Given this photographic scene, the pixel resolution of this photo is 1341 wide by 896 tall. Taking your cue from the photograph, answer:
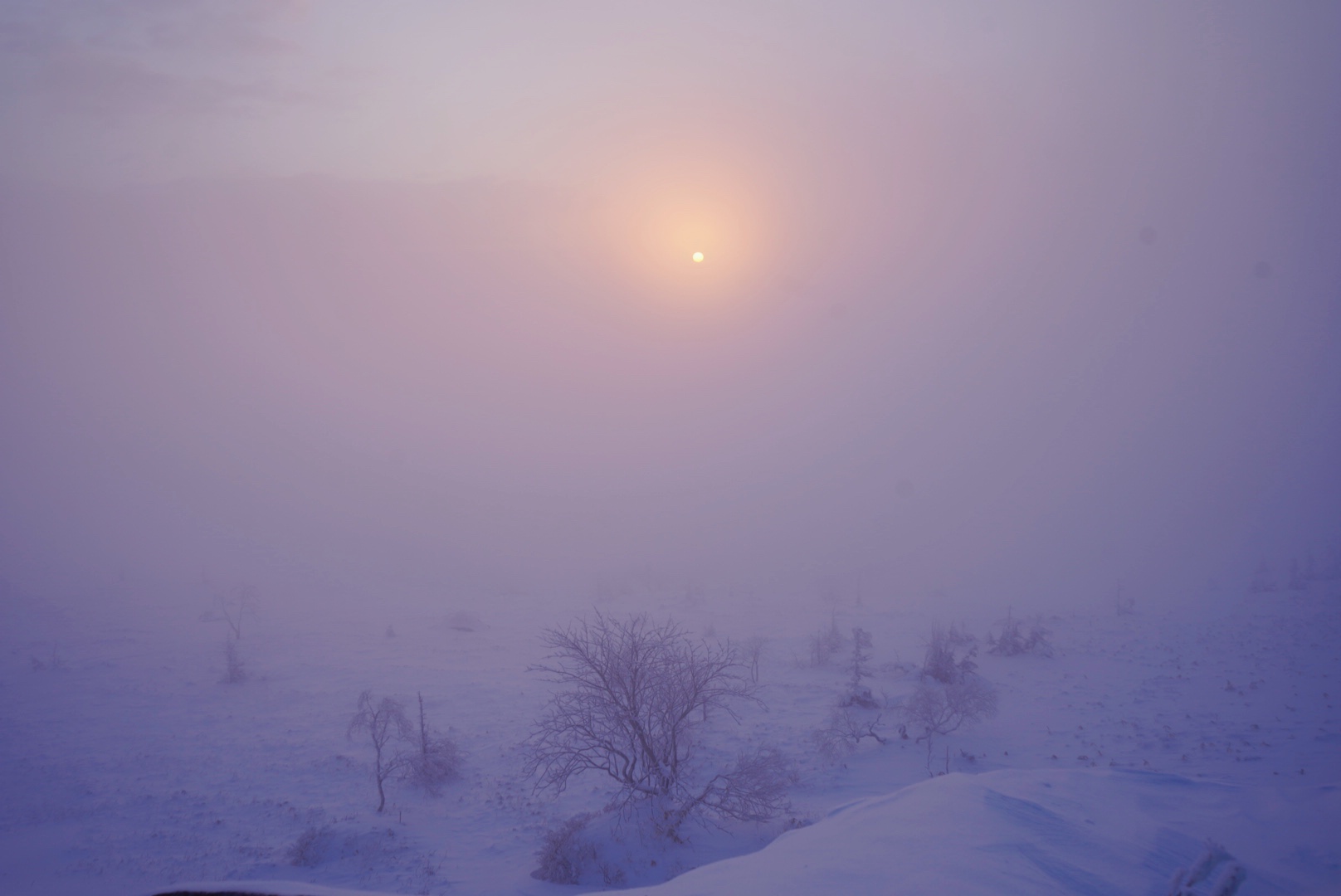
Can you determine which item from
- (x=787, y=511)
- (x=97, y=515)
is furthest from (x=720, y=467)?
(x=97, y=515)

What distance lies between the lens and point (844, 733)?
19.6 m

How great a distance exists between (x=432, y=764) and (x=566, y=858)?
8.18 m

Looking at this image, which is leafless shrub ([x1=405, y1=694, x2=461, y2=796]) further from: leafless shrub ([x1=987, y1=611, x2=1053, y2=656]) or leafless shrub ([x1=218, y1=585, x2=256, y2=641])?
leafless shrub ([x1=218, y1=585, x2=256, y2=641])

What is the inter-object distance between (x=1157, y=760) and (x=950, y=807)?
12323 mm

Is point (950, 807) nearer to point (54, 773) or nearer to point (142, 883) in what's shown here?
point (142, 883)

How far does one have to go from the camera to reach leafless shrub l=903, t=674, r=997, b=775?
19.6m

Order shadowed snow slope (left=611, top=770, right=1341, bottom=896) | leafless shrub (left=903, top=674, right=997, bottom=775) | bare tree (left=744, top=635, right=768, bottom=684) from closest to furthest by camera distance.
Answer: shadowed snow slope (left=611, top=770, right=1341, bottom=896), leafless shrub (left=903, top=674, right=997, bottom=775), bare tree (left=744, top=635, right=768, bottom=684)

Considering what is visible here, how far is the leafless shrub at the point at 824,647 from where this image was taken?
30969 millimetres

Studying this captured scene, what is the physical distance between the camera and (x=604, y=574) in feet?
226

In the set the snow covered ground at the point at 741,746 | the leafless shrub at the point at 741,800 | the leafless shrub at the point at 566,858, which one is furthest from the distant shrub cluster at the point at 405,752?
the leafless shrub at the point at 741,800

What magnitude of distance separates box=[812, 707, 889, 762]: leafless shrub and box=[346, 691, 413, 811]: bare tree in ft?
40.3

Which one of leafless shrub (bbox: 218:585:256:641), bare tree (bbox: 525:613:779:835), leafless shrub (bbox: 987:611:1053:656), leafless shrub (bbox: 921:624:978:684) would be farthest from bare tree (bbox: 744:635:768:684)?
leafless shrub (bbox: 218:585:256:641)

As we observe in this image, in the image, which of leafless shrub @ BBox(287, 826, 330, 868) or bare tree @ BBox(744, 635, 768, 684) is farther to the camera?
bare tree @ BBox(744, 635, 768, 684)

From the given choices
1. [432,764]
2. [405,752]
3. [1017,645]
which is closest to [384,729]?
[432,764]
